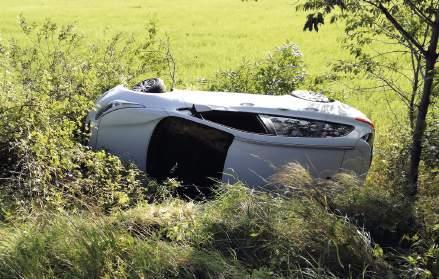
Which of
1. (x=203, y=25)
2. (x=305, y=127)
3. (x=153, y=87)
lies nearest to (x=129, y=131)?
(x=153, y=87)

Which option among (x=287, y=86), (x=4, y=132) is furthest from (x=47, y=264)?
(x=287, y=86)

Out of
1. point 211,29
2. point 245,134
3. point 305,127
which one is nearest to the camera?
point 245,134

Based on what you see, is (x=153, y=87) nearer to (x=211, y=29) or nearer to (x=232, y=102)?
(x=232, y=102)

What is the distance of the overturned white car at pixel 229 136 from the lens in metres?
6.25

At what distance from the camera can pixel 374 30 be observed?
23.7ft

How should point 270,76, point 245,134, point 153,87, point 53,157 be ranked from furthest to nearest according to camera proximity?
point 270,76 → point 153,87 → point 245,134 → point 53,157

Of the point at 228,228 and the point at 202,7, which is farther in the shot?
the point at 202,7

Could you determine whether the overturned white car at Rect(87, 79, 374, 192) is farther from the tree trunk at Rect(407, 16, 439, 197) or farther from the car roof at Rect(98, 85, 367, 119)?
the tree trunk at Rect(407, 16, 439, 197)

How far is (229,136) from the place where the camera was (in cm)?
633

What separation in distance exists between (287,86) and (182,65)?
727cm

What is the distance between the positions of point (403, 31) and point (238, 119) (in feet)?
6.16

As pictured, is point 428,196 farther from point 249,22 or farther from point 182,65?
point 249,22

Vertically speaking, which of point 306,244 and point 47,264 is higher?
point 306,244

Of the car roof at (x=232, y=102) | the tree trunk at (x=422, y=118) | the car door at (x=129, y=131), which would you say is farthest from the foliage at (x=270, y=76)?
the tree trunk at (x=422, y=118)
